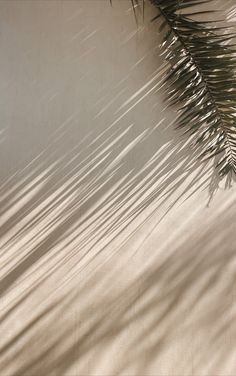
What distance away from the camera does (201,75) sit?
8.10 ft

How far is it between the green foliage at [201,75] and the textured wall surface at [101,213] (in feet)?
0.24

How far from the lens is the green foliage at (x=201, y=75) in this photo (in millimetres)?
2449

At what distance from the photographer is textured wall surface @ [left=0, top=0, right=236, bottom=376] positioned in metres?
2.34

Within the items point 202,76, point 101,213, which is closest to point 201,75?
point 202,76

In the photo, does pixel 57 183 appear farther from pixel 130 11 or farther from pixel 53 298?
pixel 130 11

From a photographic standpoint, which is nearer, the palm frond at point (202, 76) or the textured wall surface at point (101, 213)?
the textured wall surface at point (101, 213)

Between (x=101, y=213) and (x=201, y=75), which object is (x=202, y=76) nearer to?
(x=201, y=75)

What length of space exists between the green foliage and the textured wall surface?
0.07m

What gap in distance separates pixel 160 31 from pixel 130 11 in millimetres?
186

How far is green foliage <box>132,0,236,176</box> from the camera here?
8.04ft

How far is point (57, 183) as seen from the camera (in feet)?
8.00

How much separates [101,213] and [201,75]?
32.7 inches

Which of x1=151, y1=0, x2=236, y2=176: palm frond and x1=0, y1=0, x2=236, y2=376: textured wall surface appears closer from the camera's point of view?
x1=0, y1=0, x2=236, y2=376: textured wall surface

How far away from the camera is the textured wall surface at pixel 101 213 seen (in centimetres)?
234
